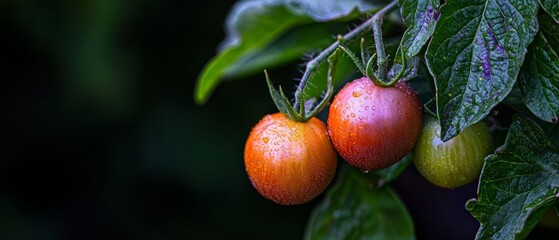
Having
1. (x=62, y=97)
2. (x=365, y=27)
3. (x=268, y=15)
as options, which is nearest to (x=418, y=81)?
(x=365, y=27)

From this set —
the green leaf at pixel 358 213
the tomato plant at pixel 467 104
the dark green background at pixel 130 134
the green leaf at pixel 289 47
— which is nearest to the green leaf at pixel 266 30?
the green leaf at pixel 289 47

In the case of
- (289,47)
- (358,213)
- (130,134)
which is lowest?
(130,134)

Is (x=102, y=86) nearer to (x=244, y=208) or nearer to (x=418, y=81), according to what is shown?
(x=244, y=208)

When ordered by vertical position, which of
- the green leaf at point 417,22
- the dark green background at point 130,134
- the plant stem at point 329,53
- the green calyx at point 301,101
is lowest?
the dark green background at point 130,134

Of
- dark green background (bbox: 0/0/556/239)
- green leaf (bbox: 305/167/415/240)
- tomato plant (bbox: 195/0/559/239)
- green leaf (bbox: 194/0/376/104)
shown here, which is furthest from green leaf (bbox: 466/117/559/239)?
dark green background (bbox: 0/0/556/239)

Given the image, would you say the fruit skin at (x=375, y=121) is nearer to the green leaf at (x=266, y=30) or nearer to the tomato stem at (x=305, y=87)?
the tomato stem at (x=305, y=87)

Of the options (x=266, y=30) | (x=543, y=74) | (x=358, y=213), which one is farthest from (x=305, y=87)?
(x=266, y=30)

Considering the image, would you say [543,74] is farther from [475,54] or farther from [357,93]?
[357,93]
